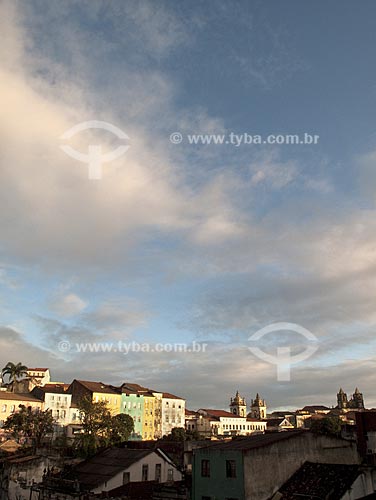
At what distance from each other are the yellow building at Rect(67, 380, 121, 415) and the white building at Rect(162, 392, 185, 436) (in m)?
14.6

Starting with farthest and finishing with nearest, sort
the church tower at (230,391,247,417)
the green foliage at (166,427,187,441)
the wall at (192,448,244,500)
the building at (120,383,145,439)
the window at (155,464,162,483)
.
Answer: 1. the church tower at (230,391,247,417)
2. the building at (120,383,145,439)
3. the green foliage at (166,427,187,441)
4. the window at (155,464,162,483)
5. the wall at (192,448,244,500)

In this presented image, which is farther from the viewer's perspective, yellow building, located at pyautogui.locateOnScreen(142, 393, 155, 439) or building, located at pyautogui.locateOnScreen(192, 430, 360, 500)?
yellow building, located at pyautogui.locateOnScreen(142, 393, 155, 439)

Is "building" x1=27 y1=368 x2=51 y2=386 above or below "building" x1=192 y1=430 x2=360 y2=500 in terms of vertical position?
above

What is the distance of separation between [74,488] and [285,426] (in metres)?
140

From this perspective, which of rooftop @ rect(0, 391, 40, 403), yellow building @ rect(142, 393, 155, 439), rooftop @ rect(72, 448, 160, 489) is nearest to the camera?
rooftop @ rect(72, 448, 160, 489)

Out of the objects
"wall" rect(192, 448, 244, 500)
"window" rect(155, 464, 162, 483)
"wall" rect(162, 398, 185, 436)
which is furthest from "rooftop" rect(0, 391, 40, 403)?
"wall" rect(192, 448, 244, 500)

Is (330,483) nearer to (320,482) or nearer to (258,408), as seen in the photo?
(320,482)

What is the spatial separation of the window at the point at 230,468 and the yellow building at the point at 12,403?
7515 centimetres

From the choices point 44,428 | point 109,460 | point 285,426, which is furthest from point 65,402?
point 285,426

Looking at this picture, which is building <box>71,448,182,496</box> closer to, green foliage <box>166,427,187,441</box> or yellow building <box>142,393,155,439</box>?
green foliage <box>166,427,187,441</box>

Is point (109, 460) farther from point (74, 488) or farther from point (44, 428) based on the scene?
point (44, 428)

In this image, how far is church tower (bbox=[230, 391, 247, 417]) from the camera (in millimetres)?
189000

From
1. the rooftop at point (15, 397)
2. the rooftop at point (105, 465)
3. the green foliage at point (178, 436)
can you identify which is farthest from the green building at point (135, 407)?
the rooftop at point (105, 465)

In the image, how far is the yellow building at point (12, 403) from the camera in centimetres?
9475
